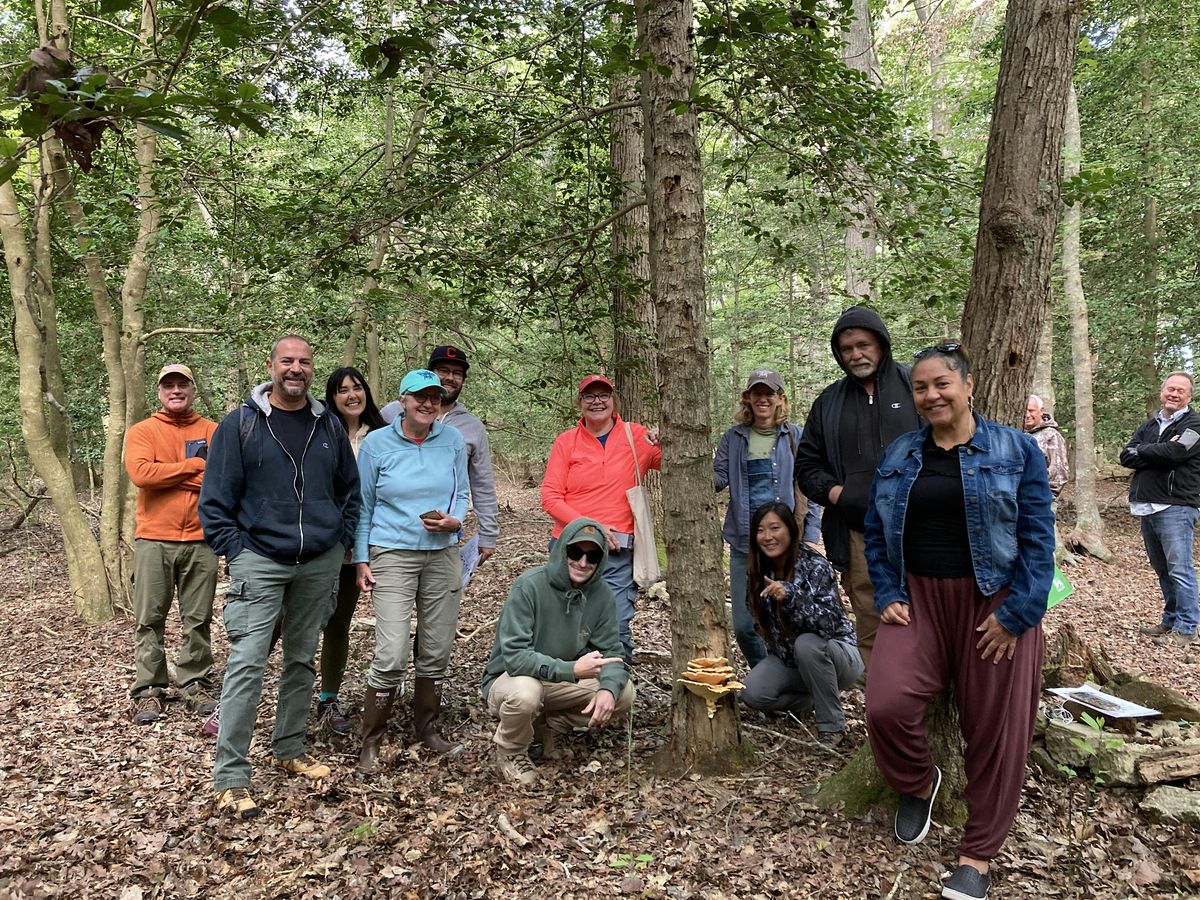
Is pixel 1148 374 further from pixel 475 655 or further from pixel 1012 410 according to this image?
pixel 475 655

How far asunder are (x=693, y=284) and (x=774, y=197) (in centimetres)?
236

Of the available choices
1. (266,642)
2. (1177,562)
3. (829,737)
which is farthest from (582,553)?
(1177,562)

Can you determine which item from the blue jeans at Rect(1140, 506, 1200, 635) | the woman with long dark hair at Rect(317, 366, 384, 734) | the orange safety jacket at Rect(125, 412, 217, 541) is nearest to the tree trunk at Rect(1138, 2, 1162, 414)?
the blue jeans at Rect(1140, 506, 1200, 635)

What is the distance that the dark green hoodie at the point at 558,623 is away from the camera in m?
3.89

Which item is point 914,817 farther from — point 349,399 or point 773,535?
point 349,399

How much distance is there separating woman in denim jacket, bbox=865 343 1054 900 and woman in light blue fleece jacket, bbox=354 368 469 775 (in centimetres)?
239

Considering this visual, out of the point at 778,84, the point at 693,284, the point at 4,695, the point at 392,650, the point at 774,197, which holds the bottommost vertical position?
the point at 4,695

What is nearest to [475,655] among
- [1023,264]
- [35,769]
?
[35,769]

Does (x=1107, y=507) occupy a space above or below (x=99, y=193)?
below

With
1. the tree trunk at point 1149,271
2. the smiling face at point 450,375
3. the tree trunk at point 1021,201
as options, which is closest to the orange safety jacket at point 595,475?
the smiling face at point 450,375

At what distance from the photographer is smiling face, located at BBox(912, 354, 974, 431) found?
284 cm

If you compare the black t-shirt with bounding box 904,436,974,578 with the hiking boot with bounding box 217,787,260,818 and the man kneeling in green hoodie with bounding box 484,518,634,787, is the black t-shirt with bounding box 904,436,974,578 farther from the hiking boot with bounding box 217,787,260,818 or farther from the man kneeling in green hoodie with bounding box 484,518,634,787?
the hiking boot with bounding box 217,787,260,818

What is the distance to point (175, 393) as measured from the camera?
4.94 metres

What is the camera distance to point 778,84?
4648mm
